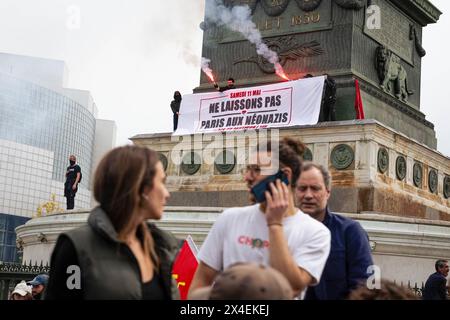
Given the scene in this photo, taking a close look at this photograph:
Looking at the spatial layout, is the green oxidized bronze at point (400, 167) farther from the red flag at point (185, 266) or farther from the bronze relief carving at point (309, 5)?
the red flag at point (185, 266)

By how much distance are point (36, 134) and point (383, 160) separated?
309 ft

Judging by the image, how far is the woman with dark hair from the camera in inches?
132

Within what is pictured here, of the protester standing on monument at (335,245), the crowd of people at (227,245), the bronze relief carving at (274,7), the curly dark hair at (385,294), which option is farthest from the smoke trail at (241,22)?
the curly dark hair at (385,294)

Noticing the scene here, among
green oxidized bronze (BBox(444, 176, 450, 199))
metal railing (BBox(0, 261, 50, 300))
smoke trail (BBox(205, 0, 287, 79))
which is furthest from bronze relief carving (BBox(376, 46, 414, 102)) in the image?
metal railing (BBox(0, 261, 50, 300))

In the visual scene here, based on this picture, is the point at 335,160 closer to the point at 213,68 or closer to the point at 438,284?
the point at 213,68

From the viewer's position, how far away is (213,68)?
69.4 ft

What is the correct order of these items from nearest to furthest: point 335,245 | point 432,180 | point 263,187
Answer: point 263,187 → point 335,245 → point 432,180

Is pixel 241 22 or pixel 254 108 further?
pixel 241 22

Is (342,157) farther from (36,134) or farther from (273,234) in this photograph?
(36,134)

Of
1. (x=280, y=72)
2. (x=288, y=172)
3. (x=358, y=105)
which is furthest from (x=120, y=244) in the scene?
(x=280, y=72)

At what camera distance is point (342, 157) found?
56.9 ft

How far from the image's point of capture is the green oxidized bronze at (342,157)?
1727 cm
